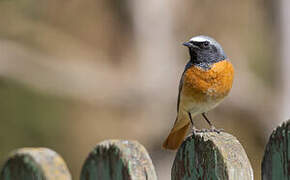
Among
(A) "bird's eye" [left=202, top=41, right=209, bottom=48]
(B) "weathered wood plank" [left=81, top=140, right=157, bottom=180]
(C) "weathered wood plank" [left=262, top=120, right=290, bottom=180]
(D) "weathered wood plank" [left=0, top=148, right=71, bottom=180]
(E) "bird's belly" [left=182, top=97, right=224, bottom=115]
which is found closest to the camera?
(C) "weathered wood plank" [left=262, top=120, right=290, bottom=180]

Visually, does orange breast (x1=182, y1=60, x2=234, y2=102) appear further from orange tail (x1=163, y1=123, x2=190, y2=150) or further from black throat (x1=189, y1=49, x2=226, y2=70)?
orange tail (x1=163, y1=123, x2=190, y2=150)

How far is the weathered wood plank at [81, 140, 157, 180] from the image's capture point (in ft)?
7.57

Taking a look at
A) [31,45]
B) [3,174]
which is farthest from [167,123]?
[3,174]

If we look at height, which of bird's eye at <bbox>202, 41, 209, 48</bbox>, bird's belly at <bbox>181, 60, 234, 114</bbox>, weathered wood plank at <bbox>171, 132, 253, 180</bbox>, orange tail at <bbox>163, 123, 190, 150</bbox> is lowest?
orange tail at <bbox>163, 123, 190, 150</bbox>

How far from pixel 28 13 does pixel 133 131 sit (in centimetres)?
222

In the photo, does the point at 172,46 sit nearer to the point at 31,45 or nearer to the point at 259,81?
the point at 259,81

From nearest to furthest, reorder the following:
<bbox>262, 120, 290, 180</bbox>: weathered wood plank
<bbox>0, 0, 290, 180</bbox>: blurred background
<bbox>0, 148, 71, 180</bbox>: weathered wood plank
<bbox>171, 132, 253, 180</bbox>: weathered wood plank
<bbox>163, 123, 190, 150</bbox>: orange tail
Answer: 1. <bbox>262, 120, 290, 180</bbox>: weathered wood plank
2. <bbox>171, 132, 253, 180</bbox>: weathered wood plank
3. <bbox>0, 148, 71, 180</bbox>: weathered wood plank
4. <bbox>163, 123, 190, 150</bbox>: orange tail
5. <bbox>0, 0, 290, 180</bbox>: blurred background

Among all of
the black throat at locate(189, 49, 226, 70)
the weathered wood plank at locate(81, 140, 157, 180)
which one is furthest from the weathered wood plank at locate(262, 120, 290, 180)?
the black throat at locate(189, 49, 226, 70)

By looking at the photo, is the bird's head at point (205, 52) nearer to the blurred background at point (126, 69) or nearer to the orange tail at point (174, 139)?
the orange tail at point (174, 139)

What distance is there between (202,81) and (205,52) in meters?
0.22

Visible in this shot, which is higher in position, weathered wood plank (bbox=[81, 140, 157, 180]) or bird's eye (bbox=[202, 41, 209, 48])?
bird's eye (bbox=[202, 41, 209, 48])

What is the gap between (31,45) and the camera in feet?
28.5

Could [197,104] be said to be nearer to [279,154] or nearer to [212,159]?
[212,159]

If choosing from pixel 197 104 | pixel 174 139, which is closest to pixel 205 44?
pixel 197 104
